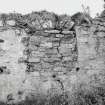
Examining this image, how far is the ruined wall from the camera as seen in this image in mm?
5438

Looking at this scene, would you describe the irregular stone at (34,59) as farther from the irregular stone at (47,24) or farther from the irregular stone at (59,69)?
the irregular stone at (47,24)

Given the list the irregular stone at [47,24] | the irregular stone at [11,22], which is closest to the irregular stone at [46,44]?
the irregular stone at [47,24]

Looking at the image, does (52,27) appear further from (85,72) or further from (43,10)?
(85,72)

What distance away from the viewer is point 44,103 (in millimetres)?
5254

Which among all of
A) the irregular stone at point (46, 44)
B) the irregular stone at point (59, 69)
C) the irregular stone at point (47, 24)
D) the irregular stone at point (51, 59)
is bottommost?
the irregular stone at point (59, 69)

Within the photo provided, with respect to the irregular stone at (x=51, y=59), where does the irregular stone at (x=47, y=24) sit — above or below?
above

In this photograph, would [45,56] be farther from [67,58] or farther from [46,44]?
[67,58]

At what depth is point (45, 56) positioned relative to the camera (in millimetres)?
5586

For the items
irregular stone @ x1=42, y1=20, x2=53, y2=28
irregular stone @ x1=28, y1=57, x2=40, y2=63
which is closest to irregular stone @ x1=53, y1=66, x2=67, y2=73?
irregular stone @ x1=28, y1=57, x2=40, y2=63

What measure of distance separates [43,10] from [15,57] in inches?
60.0

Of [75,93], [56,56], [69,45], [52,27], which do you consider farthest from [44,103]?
[52,27]

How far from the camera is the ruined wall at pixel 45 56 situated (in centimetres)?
544

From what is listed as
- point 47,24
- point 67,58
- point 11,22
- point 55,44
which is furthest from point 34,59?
point 11,22

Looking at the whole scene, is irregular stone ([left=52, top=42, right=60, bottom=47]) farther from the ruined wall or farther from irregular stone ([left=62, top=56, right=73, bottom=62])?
irregular stone ([left=62, top=56, right=73, bottom=62])
